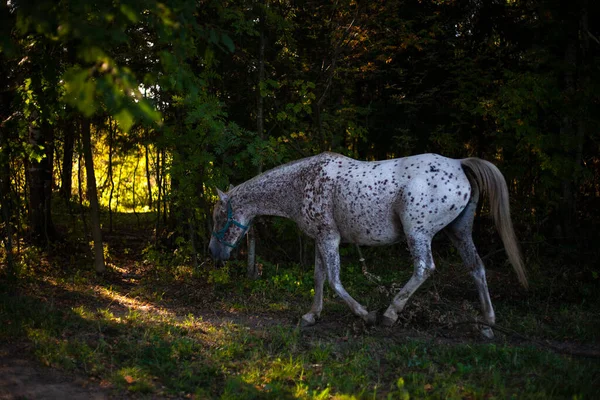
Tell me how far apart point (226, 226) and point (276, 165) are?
278 cm

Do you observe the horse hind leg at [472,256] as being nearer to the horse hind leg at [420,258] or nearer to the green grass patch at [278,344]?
the green grass patch at [278,344]

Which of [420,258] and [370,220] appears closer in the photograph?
[420,258]

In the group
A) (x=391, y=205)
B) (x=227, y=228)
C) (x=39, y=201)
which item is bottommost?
(x=227, y=228)

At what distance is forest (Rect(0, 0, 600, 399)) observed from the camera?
425cm

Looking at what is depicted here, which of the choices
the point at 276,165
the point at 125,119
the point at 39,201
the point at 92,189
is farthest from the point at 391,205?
the point at 39,201

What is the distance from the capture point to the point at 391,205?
19.8 feet

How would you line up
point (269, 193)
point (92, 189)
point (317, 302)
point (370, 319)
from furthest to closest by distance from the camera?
1. point (92, 189)
2. point (269, 193)
3. point (317, 302)
4. point (370, 319)

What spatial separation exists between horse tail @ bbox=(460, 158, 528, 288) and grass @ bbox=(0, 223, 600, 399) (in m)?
0.84

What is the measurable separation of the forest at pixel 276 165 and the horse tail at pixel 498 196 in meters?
0.82

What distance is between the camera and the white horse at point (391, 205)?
5.88 meters

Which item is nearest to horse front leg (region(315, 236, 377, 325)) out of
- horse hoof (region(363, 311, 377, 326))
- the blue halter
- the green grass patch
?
horse hoof (region(363, 311, 377, 326))

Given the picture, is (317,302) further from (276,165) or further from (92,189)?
(92,189)

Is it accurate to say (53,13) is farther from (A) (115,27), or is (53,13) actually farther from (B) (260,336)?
(B) (260,336)

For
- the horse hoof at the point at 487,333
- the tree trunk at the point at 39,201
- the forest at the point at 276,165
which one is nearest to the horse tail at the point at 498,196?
the horse hoof at the point at 487,333
